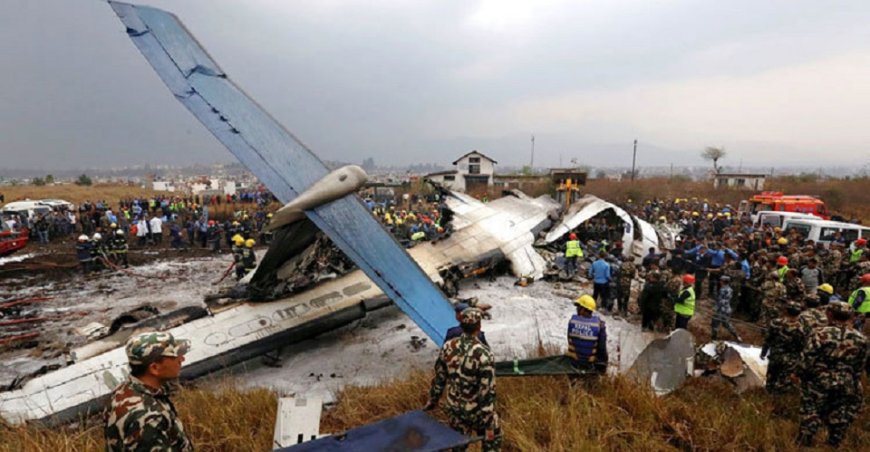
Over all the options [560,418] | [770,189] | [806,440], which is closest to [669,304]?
[806,440]

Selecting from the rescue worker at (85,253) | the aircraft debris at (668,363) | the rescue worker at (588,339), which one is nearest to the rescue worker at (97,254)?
the rescue worker at (85,253)

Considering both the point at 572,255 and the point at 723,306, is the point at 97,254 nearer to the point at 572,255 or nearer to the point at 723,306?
the point at 572,255

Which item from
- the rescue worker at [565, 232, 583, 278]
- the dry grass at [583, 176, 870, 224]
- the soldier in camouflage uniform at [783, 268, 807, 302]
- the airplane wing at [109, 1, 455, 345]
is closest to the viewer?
Answer: the airplane wing at [109, 1, 455, 345]

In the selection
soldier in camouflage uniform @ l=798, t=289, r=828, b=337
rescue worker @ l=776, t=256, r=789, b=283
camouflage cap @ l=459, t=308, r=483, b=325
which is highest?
camouflage cap @ l=459, t=308, r=483, b=325

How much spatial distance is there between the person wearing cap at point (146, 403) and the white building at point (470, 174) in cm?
4588

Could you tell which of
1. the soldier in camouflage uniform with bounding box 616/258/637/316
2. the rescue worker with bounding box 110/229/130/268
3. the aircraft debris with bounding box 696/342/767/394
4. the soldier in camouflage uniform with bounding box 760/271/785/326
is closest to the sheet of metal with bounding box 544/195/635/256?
the soldier in camouflage uniform with bounding box 616/258/637/316

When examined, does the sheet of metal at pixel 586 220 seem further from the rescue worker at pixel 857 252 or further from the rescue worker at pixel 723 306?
the rescue worker at pixel 857 252

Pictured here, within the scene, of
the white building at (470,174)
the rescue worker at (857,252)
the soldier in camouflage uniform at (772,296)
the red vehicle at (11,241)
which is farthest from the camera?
the white building at (470,174)

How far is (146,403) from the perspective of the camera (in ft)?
9.24

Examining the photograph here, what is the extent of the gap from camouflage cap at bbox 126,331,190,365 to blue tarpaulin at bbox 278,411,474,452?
1.26 meters

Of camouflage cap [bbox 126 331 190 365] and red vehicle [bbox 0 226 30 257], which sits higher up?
camouflage cap [bbox 126 331 190 365]

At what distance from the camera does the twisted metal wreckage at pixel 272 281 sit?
614 cm

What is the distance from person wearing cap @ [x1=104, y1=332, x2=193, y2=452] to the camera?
276 centimetres

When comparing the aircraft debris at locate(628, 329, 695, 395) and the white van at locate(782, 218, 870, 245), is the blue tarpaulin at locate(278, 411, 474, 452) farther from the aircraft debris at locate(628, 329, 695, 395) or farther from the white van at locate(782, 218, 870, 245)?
the white van at locate(782, 218, 870, 245)
